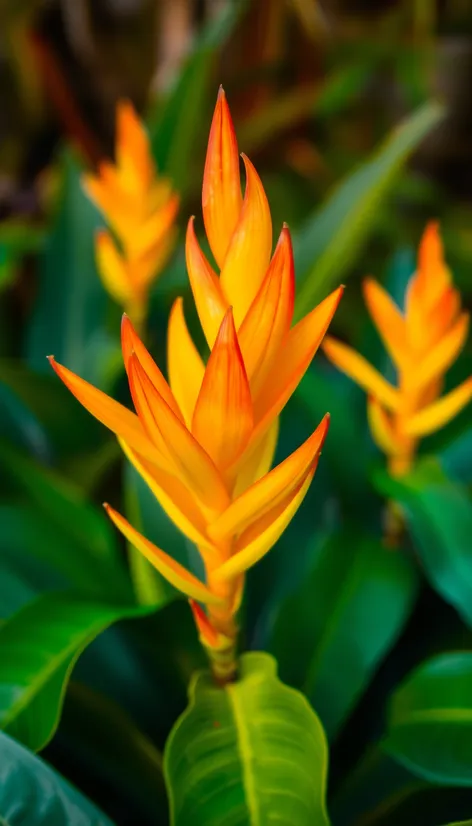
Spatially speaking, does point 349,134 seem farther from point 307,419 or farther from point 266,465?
point 266,465

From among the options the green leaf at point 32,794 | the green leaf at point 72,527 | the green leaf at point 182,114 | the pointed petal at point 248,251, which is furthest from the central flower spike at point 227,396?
the green leaf at point 182,114

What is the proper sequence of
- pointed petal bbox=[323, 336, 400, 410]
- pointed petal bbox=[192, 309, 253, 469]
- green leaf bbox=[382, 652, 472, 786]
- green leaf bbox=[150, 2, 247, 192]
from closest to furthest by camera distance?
pointed petal bbox=[192, 309, 253, 469], green leaf bbox=[382, 652, 472, 786], pointed petal bbox=[323, 336, 400, 410], green leaf bbox=[150, 2, 247, 192]

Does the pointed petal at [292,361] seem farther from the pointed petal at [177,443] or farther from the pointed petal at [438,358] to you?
the pointed petal at [438,358]

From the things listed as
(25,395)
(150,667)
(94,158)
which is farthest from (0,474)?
(94,158)

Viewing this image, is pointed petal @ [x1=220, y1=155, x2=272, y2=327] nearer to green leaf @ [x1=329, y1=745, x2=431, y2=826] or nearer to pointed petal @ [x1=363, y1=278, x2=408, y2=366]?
pointed petal @ [x1=363, y1=278, x2=408, y2=366]

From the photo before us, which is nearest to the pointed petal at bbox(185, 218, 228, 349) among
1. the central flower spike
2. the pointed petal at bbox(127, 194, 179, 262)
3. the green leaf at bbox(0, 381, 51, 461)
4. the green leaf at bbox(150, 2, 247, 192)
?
the central flower spike
